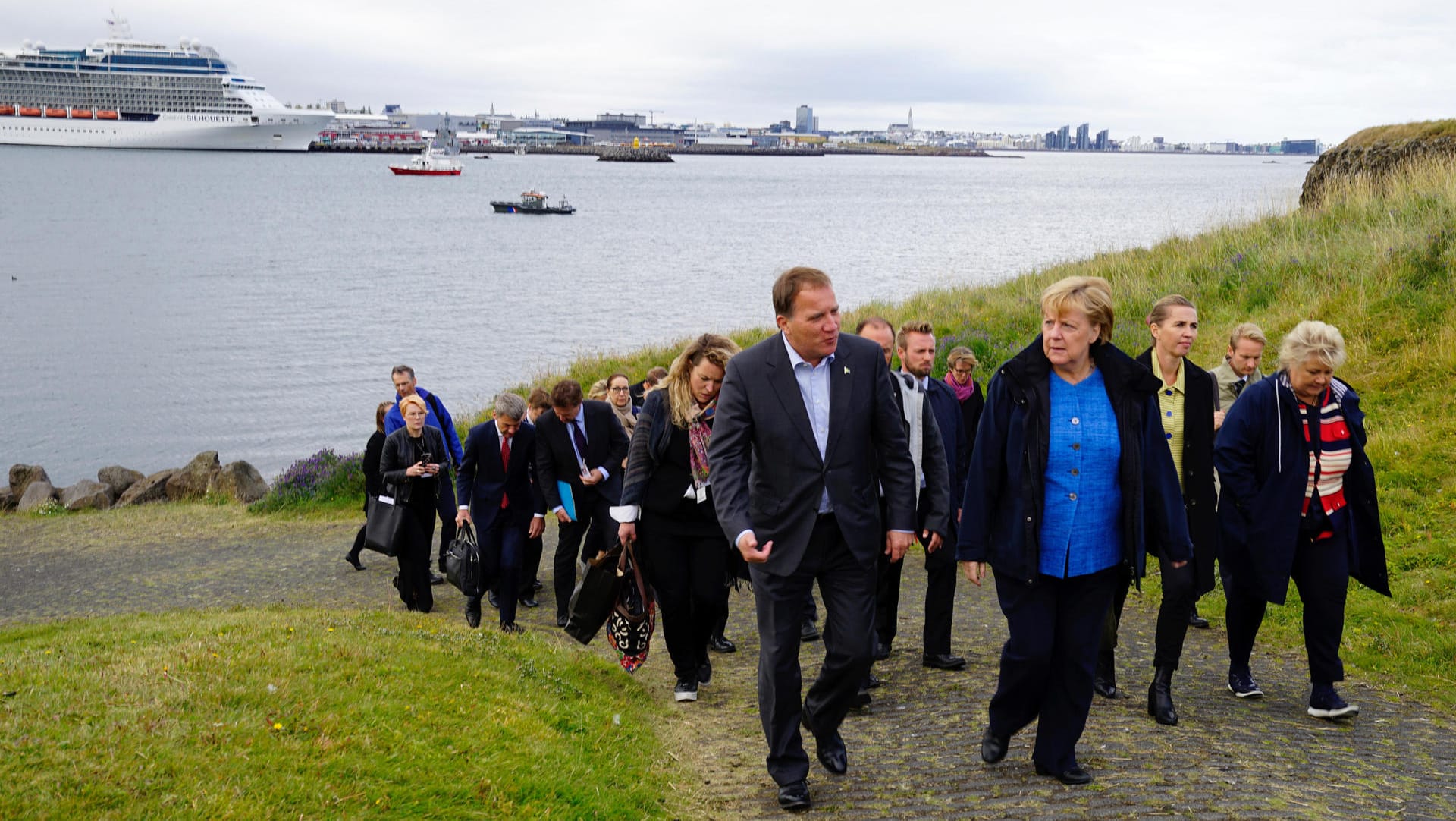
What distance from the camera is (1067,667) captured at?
5004mm

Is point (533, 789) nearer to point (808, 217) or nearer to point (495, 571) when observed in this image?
point (495, 571)

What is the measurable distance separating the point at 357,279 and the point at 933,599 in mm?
45933

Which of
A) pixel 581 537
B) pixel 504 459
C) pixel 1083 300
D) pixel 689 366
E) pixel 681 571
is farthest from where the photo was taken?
pixel 581 537

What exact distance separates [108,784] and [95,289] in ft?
153

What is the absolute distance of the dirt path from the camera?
4938 mm

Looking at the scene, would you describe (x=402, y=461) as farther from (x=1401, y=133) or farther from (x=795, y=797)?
(x=1401, y=133)

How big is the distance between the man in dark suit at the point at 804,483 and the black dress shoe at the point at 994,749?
721mm

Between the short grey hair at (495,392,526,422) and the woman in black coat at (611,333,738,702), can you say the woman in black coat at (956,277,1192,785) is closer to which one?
the woman in black coat at (611,333,738,702)

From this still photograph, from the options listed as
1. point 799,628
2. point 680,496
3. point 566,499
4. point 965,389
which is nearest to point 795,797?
point 799,628

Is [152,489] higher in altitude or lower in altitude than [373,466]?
lower

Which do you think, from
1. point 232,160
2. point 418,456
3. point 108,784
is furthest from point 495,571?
point 232,160

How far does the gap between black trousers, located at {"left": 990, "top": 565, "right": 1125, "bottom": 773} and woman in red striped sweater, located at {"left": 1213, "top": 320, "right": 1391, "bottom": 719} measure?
1467 mm

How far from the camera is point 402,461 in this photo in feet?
29.0

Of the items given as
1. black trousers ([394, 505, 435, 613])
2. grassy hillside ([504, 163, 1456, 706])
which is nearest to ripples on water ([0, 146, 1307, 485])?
grassy hillside ([504, 163, 1456, 706])
